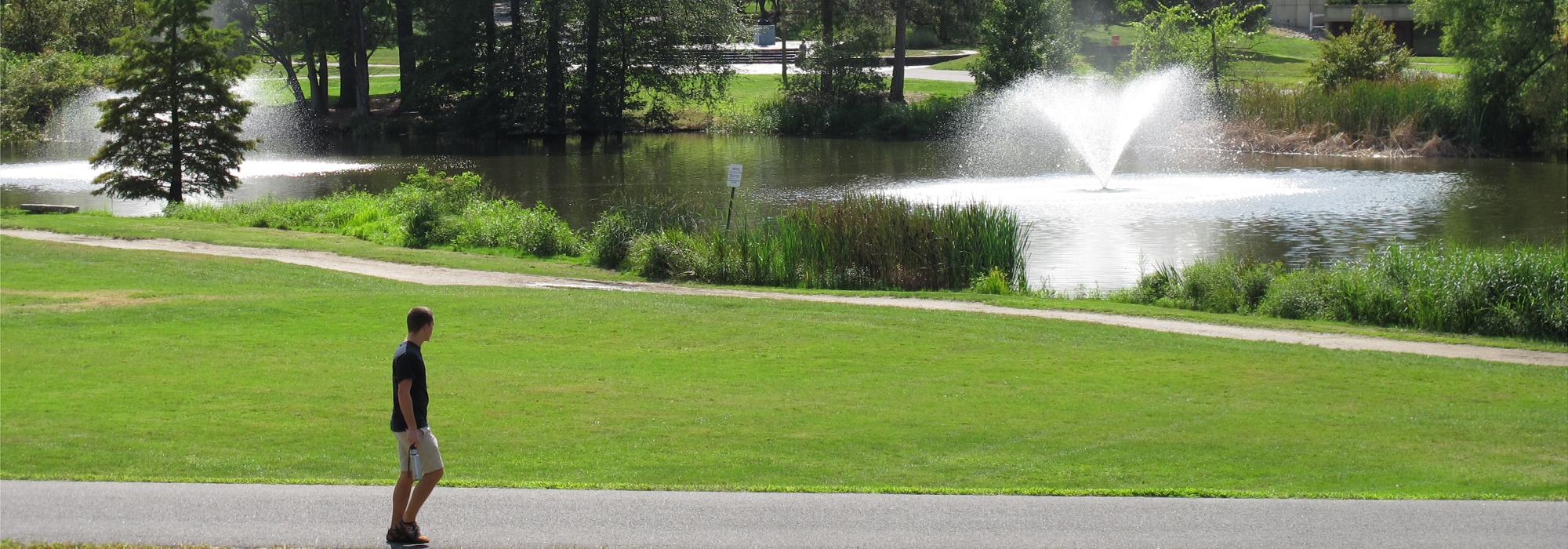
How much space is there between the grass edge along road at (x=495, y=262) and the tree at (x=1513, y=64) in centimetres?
3456

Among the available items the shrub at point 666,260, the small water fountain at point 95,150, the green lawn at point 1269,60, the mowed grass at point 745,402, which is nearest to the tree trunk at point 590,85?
the small water fountain at point 95,150

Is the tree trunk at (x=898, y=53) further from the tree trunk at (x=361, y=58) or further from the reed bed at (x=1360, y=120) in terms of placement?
the tree trunk at (x=361, y=58)

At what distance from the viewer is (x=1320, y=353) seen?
18422mm

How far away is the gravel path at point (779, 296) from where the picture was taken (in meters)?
19.7

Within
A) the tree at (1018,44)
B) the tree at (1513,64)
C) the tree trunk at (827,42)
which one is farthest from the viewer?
the tree trunk at (827,42)

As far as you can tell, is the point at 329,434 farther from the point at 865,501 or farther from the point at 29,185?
the point at 29,185

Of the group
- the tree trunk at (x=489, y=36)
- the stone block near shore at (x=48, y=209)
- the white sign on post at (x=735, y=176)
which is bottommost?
the stone block near shore at (x=48, y=209)

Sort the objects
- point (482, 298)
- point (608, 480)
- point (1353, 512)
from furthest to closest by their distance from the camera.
Answer: point (482, 298) < point (608, 480) < point (1353, 512)

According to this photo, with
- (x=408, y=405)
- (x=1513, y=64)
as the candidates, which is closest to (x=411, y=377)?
(x=408, y=405)

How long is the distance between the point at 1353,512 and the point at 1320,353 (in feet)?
26.3

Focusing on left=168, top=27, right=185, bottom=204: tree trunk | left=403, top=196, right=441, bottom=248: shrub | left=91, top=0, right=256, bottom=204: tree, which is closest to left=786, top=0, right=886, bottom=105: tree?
left=91, top=0, right=256, bottom=204: tree

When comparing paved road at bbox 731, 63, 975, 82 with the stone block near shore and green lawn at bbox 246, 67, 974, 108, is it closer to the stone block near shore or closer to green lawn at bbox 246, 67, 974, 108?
green lawn at bbox 246, 67, 974, 108

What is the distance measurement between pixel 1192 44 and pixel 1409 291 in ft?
131

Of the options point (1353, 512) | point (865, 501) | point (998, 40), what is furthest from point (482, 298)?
point (998, 40)
